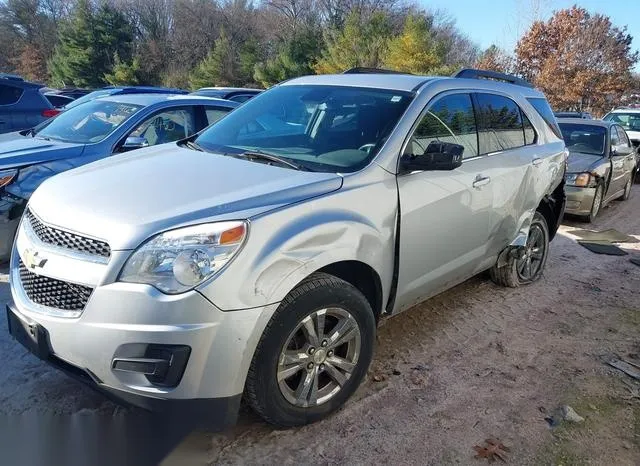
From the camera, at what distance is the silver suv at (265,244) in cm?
225

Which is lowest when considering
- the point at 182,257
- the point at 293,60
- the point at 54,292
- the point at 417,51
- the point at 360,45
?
the point at 54,292

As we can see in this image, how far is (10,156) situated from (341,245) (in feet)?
11.8

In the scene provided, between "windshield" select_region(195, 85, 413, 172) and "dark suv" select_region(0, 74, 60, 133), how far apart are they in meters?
5.58

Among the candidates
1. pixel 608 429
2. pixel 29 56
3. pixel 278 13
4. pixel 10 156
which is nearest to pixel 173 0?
pixel 278 13

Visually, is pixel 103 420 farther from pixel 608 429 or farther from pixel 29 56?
pixel 29 56

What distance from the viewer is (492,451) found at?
2.69 meters

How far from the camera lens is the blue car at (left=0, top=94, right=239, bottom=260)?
455 centimetres

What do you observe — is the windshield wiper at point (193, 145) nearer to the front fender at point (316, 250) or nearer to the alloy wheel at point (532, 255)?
the front fender at point (316, 250)

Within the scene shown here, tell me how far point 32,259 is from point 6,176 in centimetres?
248

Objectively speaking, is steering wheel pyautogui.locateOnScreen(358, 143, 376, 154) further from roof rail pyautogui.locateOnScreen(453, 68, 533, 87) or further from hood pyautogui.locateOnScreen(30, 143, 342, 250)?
roof rail pyautogui.locateOnScreen(453, 68, 533, 87)

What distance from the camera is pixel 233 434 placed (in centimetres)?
274

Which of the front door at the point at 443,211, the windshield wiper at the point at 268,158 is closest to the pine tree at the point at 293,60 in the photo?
the front door at the point at 443,211

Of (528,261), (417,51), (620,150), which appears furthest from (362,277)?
(417,51)

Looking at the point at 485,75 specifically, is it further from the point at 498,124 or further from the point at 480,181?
the point at 480,181
